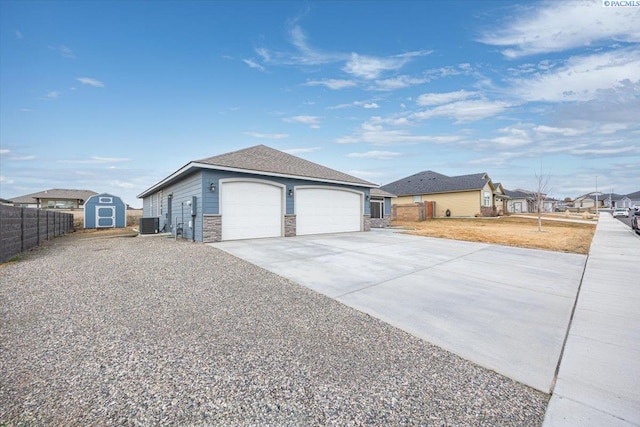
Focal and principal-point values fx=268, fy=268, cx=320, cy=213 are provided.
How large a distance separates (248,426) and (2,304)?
4872 mm

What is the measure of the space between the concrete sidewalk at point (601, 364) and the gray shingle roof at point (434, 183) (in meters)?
24.8

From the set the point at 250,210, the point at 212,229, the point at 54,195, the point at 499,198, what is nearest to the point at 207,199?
the point at 212,229

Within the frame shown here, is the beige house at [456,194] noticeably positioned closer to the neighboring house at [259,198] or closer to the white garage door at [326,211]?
the neighboring house at [259,198]

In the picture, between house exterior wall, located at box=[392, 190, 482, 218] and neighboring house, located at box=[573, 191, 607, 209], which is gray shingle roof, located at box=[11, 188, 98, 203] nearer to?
house exterior wall, located at box=[392, 190, 482, 218]

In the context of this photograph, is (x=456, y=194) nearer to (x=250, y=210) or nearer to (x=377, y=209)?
(x=377, y=209)

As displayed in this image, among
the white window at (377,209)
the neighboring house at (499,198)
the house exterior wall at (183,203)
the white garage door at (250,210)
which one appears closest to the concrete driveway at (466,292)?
the white garage door at (250,210)

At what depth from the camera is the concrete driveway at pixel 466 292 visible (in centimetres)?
291

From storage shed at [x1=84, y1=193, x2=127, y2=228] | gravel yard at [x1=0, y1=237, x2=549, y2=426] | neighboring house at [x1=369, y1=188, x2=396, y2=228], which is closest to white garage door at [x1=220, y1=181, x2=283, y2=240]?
gravel yard at [x1=0, y1=237, x2=549, y2=426]

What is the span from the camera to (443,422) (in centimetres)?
184

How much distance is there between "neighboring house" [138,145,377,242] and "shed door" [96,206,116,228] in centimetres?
1071

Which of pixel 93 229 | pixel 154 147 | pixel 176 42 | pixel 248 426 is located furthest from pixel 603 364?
pixel 93 229

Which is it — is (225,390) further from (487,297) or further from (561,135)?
(561,135)

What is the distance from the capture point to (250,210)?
12.1m

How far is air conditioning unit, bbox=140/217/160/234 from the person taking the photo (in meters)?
15.8
